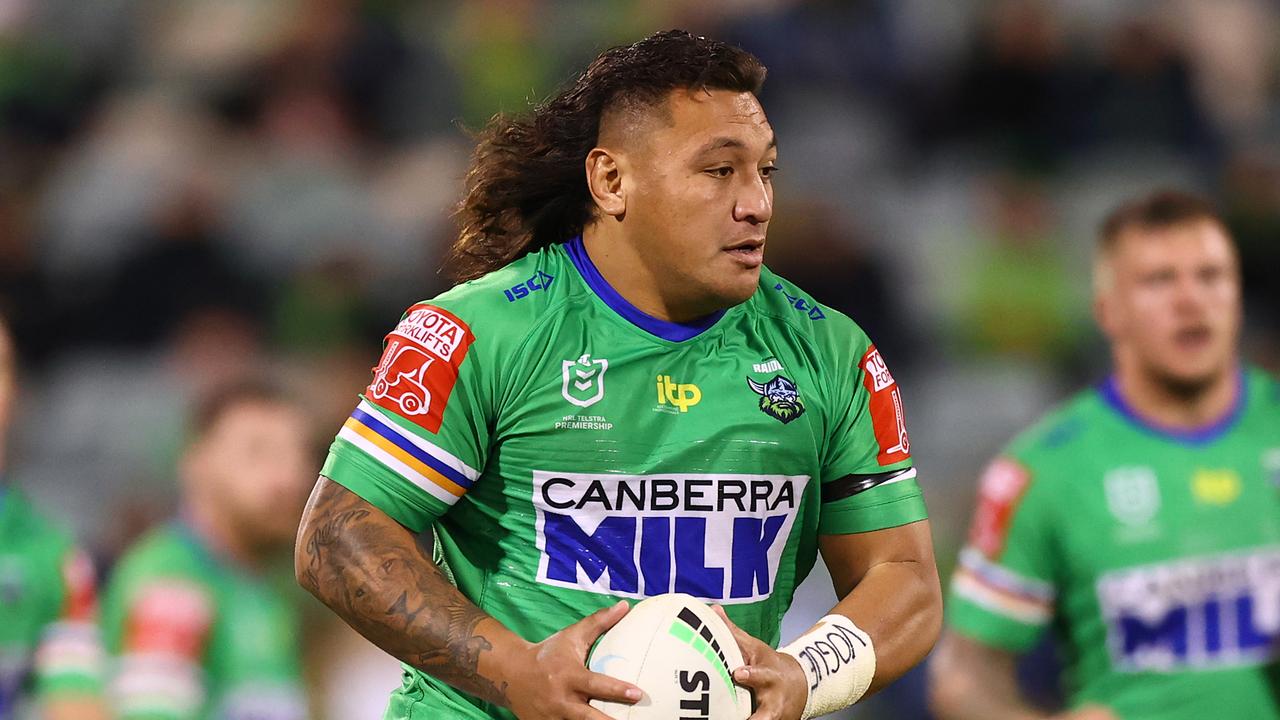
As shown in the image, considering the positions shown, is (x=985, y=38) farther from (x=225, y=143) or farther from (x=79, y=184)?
(x=79, y=184)

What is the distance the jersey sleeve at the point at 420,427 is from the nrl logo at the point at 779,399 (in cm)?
56

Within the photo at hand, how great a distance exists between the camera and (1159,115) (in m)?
10.3

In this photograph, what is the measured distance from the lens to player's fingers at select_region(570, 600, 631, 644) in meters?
3.21

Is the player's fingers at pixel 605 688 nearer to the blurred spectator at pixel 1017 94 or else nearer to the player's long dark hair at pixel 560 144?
the player's long dark hair at pixel 560 144

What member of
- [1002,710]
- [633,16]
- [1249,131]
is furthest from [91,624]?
[1249,131]

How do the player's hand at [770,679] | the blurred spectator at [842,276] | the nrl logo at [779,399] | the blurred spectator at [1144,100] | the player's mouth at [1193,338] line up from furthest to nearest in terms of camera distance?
the blurred spectator at [1144,100], the blurred spectator at [842,276], the player's mouth at [1193,338], the nrl logo at [779,399], the player's hand at [770,679]

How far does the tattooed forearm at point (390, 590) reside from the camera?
3.29 m

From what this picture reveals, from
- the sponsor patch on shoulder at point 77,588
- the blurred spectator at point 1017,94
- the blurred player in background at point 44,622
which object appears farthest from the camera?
the blurred spectator at point 1017,94

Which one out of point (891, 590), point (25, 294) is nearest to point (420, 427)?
point (891, 590)

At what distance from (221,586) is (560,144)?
389 cm

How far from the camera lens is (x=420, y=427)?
3.45 metres

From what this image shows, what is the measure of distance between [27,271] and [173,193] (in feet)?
3.26

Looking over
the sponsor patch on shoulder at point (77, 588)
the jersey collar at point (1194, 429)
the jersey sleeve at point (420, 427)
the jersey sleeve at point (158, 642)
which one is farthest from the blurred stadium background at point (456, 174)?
the jersey sleeve at point (420, 427)

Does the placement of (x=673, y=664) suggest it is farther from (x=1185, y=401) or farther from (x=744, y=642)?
(x=1185, y=401)
